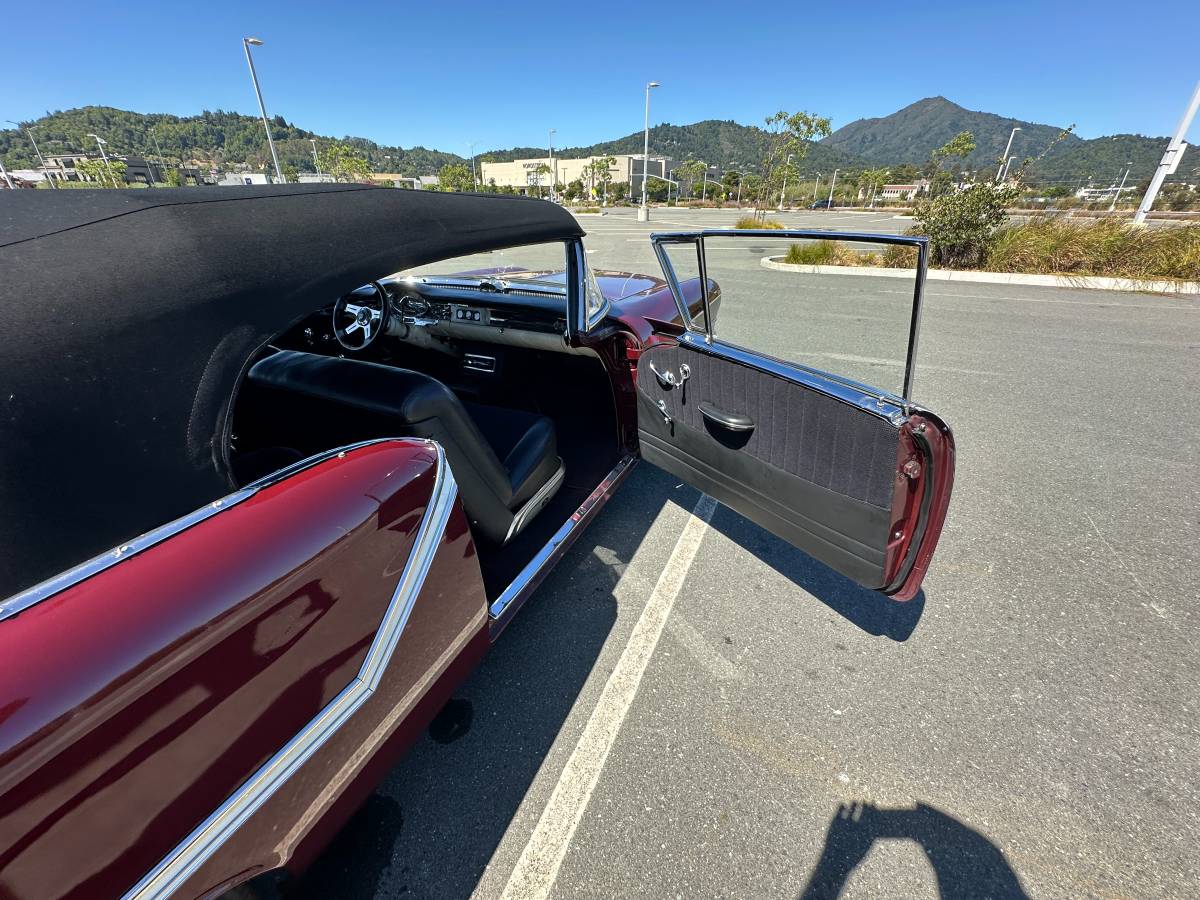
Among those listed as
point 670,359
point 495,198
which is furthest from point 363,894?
point 495,198

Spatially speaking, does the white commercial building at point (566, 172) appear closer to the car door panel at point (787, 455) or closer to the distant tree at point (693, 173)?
the distant tree at point (693, 173)

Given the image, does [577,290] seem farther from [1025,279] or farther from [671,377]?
[1025,279]

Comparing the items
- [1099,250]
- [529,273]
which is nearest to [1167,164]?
[1099,250]

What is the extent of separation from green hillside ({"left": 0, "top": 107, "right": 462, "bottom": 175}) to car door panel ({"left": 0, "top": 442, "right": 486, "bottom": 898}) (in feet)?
338

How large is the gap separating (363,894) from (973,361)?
230 inches

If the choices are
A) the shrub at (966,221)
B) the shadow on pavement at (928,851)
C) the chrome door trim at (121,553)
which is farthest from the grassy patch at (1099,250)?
the chrome door trim at (121,553)

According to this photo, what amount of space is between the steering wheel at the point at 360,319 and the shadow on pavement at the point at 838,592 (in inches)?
88.1

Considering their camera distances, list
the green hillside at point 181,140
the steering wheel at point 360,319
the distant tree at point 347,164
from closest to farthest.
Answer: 1. the steering wheel at point 360,319
2. the distant tree at point 347,164
3. the green hillside at point 181,140

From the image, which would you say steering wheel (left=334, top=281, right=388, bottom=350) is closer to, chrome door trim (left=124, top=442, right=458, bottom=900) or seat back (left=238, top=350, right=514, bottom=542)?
seat back (left=238, top=350, right=514, bottom=542)

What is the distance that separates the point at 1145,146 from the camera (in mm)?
77188

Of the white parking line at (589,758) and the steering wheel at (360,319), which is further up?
the steering wheel at (360,319)

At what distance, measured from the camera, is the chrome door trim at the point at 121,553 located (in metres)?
0.75

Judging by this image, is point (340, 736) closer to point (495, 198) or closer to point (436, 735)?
point (436, 735)

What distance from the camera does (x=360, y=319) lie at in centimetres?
292
